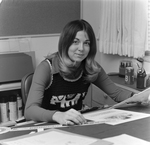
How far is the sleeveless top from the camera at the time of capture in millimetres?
1767

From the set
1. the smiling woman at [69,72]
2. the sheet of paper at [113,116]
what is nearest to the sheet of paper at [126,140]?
the sheet of paper at [113,116]

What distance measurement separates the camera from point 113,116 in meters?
1.38

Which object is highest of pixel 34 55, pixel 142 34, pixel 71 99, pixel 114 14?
pixel 114 14

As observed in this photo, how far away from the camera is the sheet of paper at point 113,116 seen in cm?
132

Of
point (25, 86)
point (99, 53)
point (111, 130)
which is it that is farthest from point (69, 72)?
point (99, 53)

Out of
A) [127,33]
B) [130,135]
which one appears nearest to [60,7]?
[127,33]

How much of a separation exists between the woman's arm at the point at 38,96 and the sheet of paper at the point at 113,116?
210mm

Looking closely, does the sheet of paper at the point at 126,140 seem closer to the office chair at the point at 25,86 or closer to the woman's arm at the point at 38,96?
the woman's arm at the point at 38,96

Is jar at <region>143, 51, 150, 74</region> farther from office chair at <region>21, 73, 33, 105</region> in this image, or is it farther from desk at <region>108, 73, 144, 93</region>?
office chair at <region>21, 73, 33, 105</region>

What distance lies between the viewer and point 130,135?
3.72ft

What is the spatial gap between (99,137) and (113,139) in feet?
0.18

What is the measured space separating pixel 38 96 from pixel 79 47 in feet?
1.28

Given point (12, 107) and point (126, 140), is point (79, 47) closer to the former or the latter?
point (126, 140)

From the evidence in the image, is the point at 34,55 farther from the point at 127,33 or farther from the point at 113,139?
the point at 113,139
